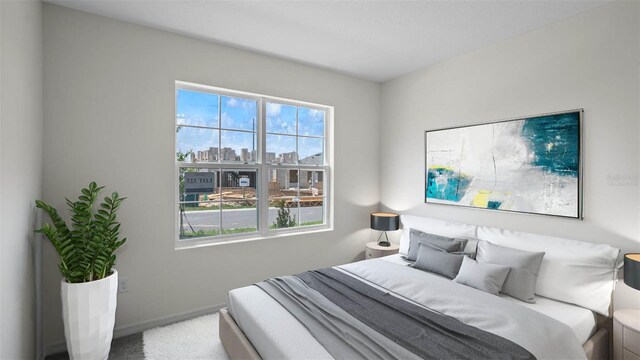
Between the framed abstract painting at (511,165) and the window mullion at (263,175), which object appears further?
the window mullion at (263,175)

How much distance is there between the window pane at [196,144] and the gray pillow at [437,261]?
229 cm

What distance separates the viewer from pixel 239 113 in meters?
3.26

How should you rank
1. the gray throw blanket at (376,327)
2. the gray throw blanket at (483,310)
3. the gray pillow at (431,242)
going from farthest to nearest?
the gray pillow at (431,242), the gray throw blanket at (483,310), the gray throw blanket at (376,327)

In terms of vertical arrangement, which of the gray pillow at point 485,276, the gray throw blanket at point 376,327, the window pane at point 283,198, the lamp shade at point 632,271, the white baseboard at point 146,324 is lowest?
the white baseboard at point 146,324

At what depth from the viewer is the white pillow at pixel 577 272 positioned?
82.4 inches

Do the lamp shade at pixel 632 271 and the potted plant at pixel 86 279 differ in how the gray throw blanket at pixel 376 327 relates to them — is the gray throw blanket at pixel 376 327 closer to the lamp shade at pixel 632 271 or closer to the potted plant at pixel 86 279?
the lamp shade at pixel 632 271

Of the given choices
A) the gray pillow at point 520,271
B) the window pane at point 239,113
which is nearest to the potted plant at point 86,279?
the window pane at point 239,113

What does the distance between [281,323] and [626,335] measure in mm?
2205

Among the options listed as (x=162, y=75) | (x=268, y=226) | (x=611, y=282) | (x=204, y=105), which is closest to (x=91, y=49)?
(x=162, y=75)

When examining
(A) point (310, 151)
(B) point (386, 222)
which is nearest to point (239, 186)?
(A) point (310, 151)

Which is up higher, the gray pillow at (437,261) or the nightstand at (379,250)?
the gray pillow at (437,261)

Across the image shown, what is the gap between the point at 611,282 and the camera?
2.09m

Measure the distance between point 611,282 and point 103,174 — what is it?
3991 millimetres

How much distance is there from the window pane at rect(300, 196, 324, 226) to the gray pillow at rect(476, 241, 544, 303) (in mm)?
2030
